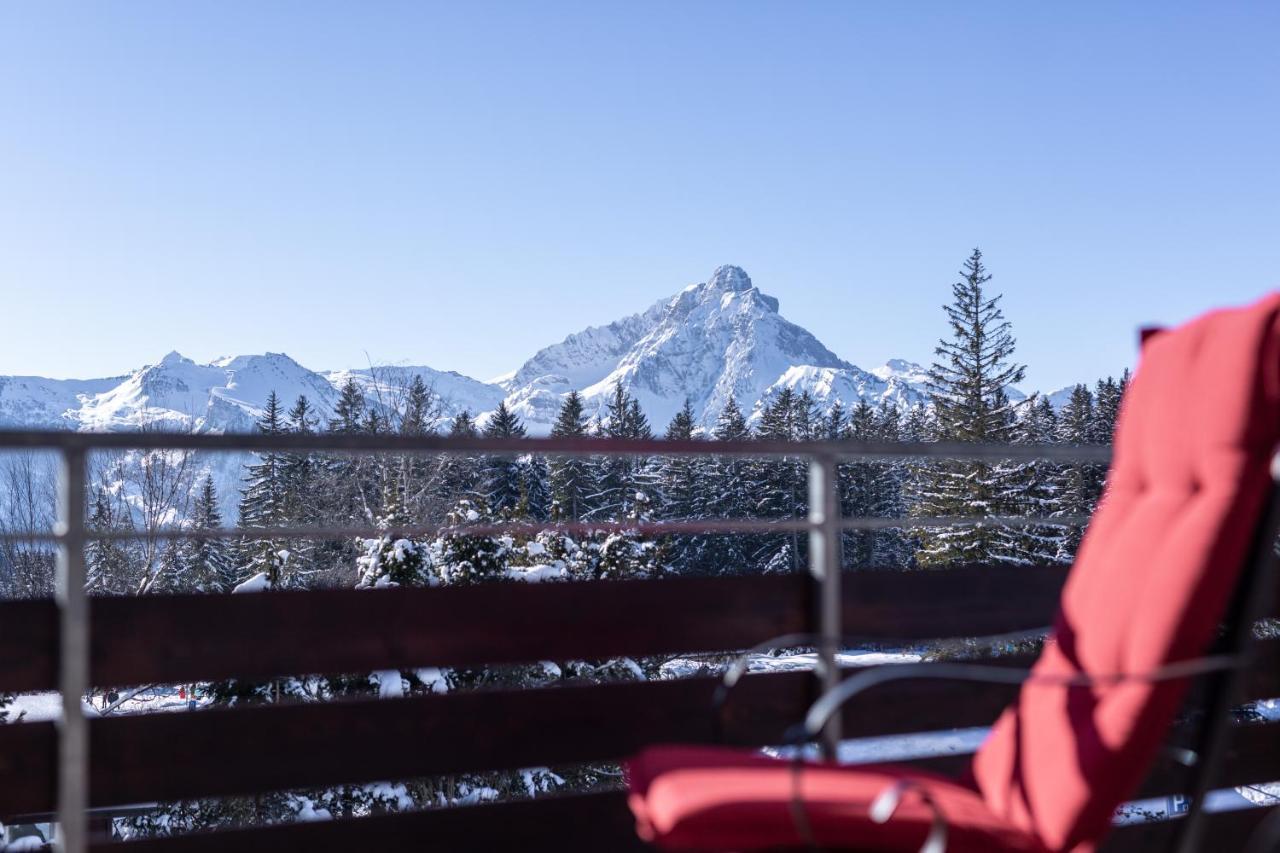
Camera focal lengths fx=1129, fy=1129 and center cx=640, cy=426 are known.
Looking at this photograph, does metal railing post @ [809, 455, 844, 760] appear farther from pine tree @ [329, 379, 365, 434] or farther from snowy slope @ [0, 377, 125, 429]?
snowy slope @ [0, 377, 125, 429]

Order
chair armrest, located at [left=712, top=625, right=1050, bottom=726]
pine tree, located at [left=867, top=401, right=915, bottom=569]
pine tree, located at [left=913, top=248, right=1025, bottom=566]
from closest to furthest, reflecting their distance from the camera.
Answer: chair armrest, located at [left=712, top=625, right=1050, bottom=726] → pine tree, located at [left=867, top=401, right=915, bottom=569] → pine tree, located at [left=913, top=248, right=1025, bottom=566]

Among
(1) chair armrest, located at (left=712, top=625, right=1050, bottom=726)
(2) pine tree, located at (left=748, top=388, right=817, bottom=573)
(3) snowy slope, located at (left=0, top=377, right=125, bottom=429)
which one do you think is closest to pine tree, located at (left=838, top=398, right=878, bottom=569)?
(2) pine tree, located at (left=748, top=388, right=817, bottom=573)

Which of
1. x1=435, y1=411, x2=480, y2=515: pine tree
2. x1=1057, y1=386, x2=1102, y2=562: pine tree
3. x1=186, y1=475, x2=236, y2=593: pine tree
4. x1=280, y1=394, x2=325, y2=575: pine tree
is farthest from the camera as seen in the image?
x1=1057, y1=386, x2=1102, y2=562: pine tree

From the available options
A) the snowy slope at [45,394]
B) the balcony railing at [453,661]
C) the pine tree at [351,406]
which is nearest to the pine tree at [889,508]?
the pine tree at [351,406]

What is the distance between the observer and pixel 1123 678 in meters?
1.49

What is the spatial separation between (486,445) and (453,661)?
18.3 inches

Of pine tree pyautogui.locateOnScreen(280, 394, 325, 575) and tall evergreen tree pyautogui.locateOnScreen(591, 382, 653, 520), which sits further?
tall evergreen tree pyautogui.locateOnScreen(591, 382, 653, 520)

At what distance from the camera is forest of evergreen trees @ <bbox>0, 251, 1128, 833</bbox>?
10.9m

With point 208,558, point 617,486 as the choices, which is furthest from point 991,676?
point 617,486

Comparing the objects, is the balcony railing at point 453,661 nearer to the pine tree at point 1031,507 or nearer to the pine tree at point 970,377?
the pine tree at point 1031,507

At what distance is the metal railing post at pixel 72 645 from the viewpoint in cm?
190

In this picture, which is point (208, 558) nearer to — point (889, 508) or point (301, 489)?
point (301, 489)

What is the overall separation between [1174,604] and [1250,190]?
19.4m

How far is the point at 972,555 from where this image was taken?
30.0 m
